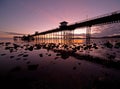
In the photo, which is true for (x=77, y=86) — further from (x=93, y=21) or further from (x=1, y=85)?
(x=93, y=21)

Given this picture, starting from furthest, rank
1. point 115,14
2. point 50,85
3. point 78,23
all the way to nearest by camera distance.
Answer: point 78,23 → point 115,14 → point 50,85

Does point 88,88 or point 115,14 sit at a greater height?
point 115,14

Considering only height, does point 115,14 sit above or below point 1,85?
above

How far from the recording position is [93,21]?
25.8 m

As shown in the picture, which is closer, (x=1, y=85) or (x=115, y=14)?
(x=1, y=85)

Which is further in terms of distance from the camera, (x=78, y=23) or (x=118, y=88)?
(x=78, y=23)

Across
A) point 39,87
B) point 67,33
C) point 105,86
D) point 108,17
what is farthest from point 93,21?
point 67,33

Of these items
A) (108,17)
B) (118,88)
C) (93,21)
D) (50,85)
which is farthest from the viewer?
(93,21)

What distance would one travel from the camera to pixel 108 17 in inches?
858

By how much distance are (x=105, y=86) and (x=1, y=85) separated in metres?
6.89

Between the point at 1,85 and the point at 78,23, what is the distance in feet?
91.2

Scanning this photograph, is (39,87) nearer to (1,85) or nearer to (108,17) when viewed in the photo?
(1,85)

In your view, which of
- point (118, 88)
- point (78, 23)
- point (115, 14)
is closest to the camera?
point (118, 88)

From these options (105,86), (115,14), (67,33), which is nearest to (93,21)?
(115,14)
